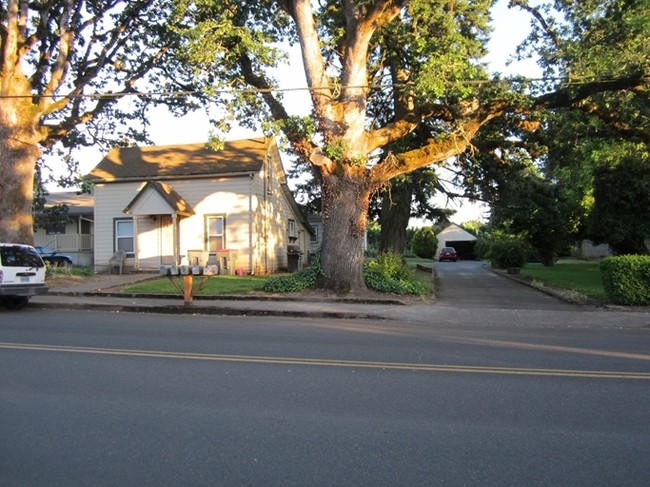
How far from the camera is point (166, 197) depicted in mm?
23078

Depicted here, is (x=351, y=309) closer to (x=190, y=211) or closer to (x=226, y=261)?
(x=226, y=261)

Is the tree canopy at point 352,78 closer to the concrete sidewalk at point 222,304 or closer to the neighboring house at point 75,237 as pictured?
the concrete sidewalk at point 222,304

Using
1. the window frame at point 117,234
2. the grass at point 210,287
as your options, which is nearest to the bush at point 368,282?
the grass at point 210,287

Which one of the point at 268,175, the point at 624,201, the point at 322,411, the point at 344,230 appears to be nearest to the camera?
the point at 322,411

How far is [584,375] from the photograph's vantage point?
7012 millimetres

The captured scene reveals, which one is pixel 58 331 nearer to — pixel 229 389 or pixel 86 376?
pixel 86 376

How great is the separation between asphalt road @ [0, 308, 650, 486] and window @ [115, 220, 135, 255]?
54.2ft

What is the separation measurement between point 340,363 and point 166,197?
17.2 metres

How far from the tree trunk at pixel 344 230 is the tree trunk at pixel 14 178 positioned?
11.0 meters

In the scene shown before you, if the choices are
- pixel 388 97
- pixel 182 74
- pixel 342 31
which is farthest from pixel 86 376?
pixel 388 97

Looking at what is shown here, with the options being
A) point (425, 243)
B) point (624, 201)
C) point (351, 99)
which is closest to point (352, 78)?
point (351, 99)

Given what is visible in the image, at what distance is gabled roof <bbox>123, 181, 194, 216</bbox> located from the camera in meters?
23.1

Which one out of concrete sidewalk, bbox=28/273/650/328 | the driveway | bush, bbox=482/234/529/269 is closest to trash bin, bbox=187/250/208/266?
concrete sidewalk, bbox=28/273/650/328

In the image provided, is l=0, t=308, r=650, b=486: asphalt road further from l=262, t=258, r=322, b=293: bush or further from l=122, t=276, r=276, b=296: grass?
l=122, t=276, r=276, b=296: grass
